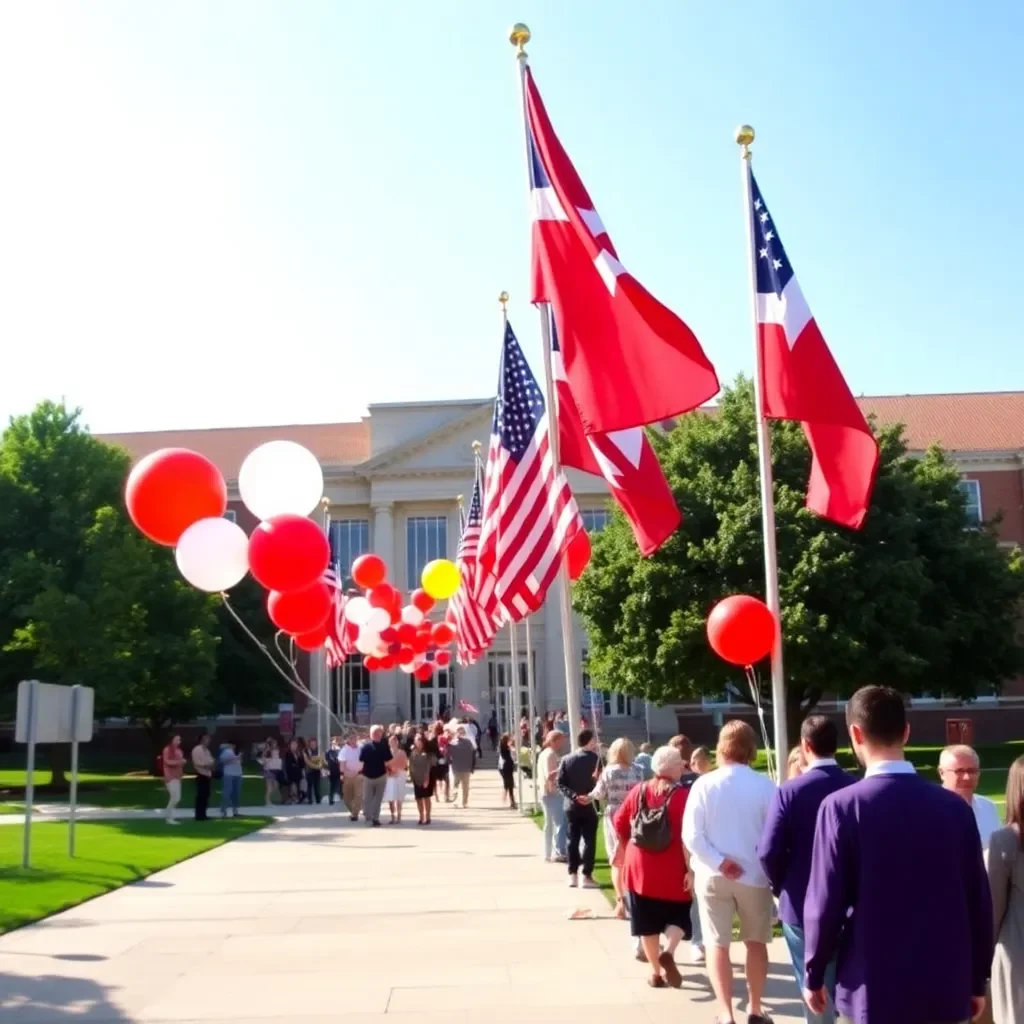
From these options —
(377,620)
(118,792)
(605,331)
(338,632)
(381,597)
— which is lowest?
(118,792)

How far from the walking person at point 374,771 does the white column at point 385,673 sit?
29686 mm

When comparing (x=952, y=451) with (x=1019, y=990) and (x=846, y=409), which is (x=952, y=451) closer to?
(x=846, y=409)

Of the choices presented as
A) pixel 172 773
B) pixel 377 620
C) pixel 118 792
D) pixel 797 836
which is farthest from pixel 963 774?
pixel 118 792

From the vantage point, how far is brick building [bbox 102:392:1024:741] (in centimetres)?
5262

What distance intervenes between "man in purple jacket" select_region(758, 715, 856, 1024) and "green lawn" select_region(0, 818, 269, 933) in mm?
7753

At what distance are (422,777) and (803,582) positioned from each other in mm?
12250

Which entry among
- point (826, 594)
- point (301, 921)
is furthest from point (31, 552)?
point (301, 921)

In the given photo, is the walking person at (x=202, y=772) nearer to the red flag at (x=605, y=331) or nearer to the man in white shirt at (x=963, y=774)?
the red flag at (x=605, y=331)

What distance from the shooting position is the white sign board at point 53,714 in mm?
15242

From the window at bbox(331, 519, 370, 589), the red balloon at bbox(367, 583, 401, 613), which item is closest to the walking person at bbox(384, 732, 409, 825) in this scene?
the red balloon at bbox(367, 583, 401, 613)

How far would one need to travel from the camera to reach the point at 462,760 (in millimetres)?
26766

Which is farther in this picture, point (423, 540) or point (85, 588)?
point (423, 540)

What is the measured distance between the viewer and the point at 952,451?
54.0m

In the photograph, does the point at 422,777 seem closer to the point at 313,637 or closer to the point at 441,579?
the point at 441,579
